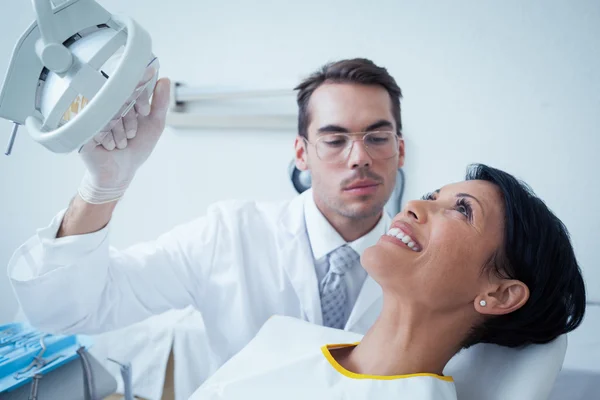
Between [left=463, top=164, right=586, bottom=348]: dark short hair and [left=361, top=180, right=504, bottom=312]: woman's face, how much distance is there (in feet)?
0.11

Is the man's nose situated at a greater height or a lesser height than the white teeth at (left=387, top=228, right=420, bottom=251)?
greater

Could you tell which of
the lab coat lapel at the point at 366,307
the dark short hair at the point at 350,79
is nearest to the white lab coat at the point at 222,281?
the lab coat lapel at the point at 366,307

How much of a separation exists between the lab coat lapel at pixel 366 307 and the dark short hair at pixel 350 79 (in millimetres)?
532

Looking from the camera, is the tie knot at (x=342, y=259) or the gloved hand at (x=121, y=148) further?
the tie knot at (x=342, y=259)

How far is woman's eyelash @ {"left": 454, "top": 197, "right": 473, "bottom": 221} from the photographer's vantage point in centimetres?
94

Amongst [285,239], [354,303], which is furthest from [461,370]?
[285,239]

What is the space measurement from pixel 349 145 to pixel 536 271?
0.63m

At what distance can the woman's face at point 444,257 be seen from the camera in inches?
35.3

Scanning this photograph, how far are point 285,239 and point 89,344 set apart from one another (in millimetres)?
681

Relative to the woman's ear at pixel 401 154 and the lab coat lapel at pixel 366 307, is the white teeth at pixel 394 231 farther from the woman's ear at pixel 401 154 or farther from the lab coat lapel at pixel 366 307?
the woman's ear at pixel 401 154

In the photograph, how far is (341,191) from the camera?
129cm

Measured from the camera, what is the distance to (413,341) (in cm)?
94

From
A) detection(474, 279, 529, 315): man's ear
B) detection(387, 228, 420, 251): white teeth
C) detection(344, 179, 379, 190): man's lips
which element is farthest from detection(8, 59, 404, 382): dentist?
detection(474, 279, 529, 315): man's ear

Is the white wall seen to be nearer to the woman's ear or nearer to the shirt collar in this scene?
the woman's ear
